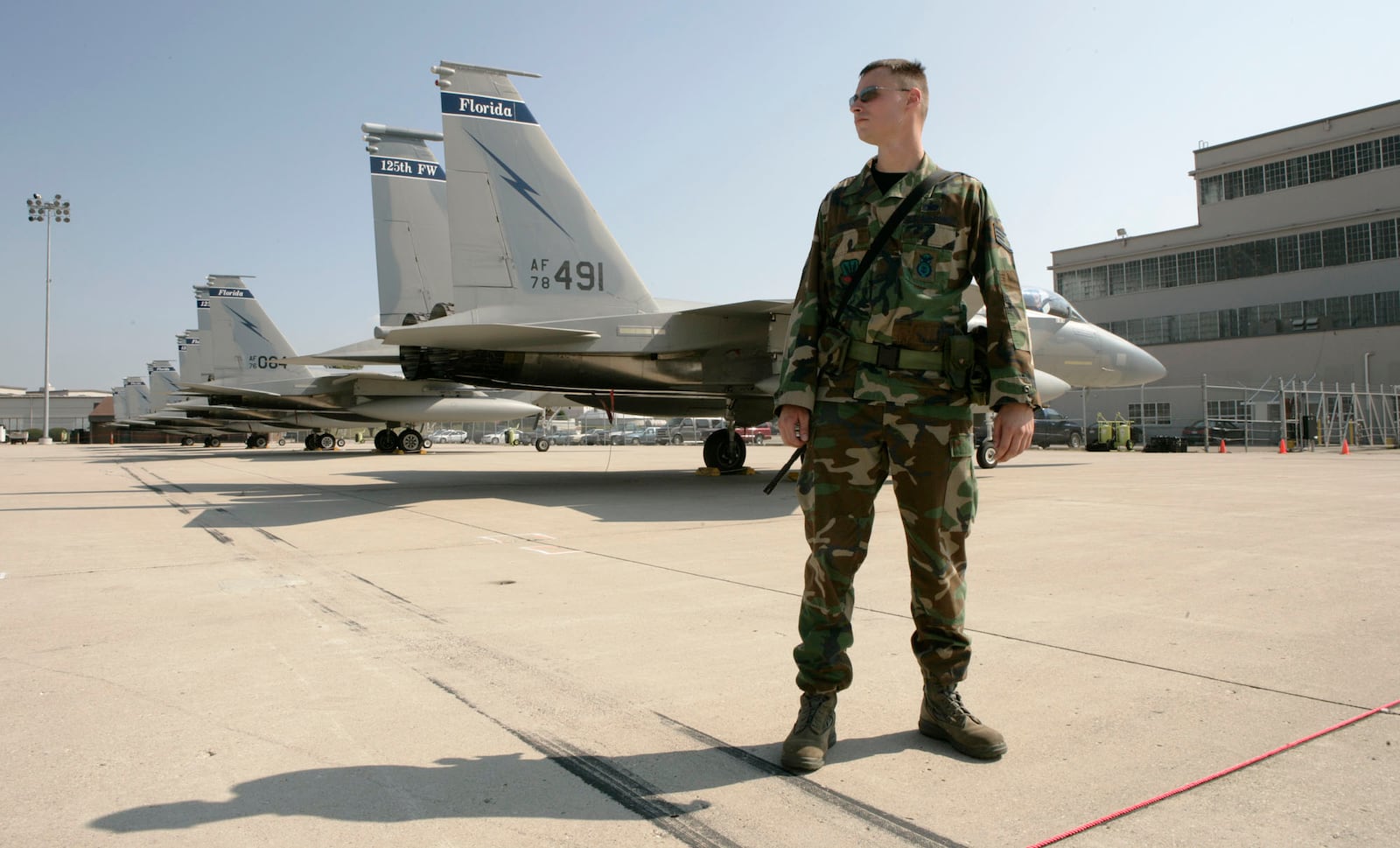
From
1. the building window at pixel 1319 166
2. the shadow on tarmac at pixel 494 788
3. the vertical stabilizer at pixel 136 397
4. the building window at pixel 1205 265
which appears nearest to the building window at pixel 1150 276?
the building window at pixel 1205 265

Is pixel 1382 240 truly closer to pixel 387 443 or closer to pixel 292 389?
pixel 387 443

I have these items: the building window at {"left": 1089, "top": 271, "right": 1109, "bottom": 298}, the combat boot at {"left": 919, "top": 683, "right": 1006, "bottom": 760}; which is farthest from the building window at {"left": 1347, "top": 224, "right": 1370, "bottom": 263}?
the combat boot at {"left": 919, "top": 683, "right": 1006, "bottom": 760}

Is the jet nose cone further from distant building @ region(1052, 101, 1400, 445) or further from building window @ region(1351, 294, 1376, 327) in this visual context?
building window @ region(1351, 294, 1376, 327)

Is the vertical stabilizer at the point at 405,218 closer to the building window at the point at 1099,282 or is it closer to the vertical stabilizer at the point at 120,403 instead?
the building window at the point at 1099,282

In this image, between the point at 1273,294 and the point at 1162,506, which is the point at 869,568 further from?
the point at 1273,294

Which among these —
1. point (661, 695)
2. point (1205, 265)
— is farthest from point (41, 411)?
point (661, 695)

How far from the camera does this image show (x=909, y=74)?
2762 millimetres

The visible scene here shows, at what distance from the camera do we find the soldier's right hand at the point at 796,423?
2686 mm

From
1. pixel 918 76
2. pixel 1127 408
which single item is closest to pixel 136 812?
pixel 918 76

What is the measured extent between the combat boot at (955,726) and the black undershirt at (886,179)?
1.62 metres

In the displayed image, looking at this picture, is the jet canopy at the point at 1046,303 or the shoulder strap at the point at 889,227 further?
the jet canopy at the point at 1046,303

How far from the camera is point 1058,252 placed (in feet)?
152

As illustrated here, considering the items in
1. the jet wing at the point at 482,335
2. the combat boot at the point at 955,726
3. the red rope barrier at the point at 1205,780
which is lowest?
the red rope barrier at the point at 1205,780

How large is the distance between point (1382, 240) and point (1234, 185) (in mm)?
6599
